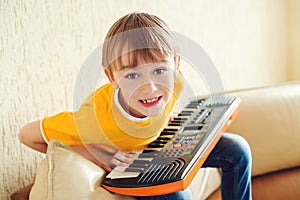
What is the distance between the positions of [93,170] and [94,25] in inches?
17.5

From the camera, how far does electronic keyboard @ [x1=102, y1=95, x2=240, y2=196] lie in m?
0.89

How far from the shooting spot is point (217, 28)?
1.82 metres

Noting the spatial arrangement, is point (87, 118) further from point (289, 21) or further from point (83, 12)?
point (289, 21)

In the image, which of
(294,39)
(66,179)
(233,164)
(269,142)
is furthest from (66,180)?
(294,39)

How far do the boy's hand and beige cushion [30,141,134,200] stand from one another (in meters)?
0.05

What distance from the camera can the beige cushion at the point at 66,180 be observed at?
896 mm

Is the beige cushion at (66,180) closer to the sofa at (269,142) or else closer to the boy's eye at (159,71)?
the boy's eye at (159,71)

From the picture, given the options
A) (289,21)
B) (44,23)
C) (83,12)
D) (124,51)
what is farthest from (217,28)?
(124,51)

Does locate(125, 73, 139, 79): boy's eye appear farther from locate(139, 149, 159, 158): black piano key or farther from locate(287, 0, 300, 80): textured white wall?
locate(287, 0, 300, 80): textured white wall

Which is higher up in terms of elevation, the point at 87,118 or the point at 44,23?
the point at 44,23

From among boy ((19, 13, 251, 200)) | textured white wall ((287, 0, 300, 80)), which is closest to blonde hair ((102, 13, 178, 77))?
boy ((19, 13, 251, 200))

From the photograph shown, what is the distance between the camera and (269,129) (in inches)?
58.6

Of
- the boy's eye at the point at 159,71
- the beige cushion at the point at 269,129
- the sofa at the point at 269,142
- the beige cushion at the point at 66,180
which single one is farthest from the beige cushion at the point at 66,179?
the beige cushion at the point at 269,129

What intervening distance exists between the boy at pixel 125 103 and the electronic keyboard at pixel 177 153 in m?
0.03
